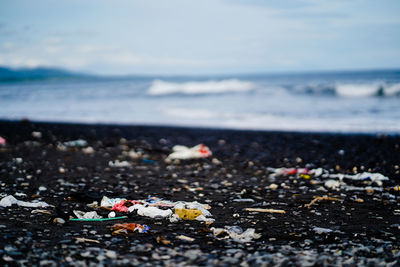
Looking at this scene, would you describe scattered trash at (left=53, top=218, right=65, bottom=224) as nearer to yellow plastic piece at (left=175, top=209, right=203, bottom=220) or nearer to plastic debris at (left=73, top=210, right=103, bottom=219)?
plastic debris at (left=73, top=210, right=103, bottom=219)

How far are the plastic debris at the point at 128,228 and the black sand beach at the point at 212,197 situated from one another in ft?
0.30

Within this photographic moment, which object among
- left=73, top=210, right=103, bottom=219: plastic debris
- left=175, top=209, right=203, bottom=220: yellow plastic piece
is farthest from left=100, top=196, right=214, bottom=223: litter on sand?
left=73, top=210, right=103, bottom=219: plastic debris

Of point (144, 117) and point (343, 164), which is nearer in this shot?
point (343, 164)

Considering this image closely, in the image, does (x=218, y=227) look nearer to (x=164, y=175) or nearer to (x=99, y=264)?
(x=99, y=264)

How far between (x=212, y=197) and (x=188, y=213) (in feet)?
4.04

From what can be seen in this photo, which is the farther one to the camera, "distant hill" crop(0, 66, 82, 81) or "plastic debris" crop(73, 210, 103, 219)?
"distant hill" crop(0, 66, 82, 81)

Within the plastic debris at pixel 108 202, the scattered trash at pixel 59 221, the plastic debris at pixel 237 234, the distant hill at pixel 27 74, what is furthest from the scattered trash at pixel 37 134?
the distant hill at pixel 27 74

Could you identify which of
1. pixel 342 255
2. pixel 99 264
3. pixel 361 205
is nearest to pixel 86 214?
pixel 99 264

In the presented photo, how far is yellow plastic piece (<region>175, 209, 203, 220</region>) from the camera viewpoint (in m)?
4.74

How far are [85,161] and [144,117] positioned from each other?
9927 mm

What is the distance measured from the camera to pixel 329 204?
5531 mm

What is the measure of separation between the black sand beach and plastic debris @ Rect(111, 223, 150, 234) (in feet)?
0.30

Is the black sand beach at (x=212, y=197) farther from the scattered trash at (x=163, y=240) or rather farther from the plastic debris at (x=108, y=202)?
the plastic debris at (x=108, y=202)

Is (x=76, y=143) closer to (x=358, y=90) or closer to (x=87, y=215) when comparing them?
(x=87, y=215)
